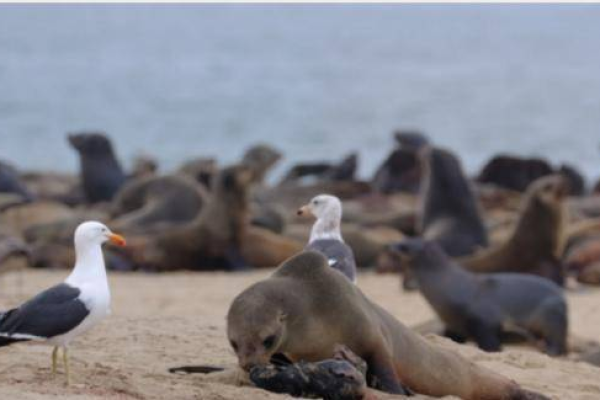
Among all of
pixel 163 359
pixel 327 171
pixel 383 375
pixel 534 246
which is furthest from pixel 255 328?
pixel 327 171

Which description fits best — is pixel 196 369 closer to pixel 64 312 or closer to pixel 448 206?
pixel 64 312

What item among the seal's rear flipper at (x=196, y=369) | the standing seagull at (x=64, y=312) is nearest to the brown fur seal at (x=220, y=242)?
the seal's rear flipper at (x=196, y=369)

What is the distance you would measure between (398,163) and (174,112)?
114 feet

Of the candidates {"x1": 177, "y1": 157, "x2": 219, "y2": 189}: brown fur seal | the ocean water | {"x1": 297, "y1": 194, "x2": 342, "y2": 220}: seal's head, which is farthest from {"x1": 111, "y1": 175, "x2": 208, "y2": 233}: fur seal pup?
the ocean water

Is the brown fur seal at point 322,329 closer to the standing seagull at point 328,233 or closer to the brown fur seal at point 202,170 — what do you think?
the standing seagull at point 328,233

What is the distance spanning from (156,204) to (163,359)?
9131 millimetres

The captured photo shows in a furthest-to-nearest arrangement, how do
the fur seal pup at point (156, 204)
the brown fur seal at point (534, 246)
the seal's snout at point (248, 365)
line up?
the fur seal pup at point (156, 204), the brown fur seal at point (534, 246), the seal's snout at point (248, 365)

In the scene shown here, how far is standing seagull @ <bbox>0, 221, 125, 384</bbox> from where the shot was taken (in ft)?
18.3

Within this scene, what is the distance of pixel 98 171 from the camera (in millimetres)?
18531

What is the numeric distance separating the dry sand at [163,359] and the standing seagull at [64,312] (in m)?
0.17

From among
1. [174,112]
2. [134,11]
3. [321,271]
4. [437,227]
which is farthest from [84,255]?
[134,11]

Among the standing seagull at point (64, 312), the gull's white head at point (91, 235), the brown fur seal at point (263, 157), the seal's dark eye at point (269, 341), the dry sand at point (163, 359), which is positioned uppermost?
the gull's white head at point (91, 235)

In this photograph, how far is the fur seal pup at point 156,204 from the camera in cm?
1536

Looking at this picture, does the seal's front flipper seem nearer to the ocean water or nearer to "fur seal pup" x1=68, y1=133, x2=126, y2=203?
"fur seal pup" x1=68, y1=133, x2=126, y2=203
